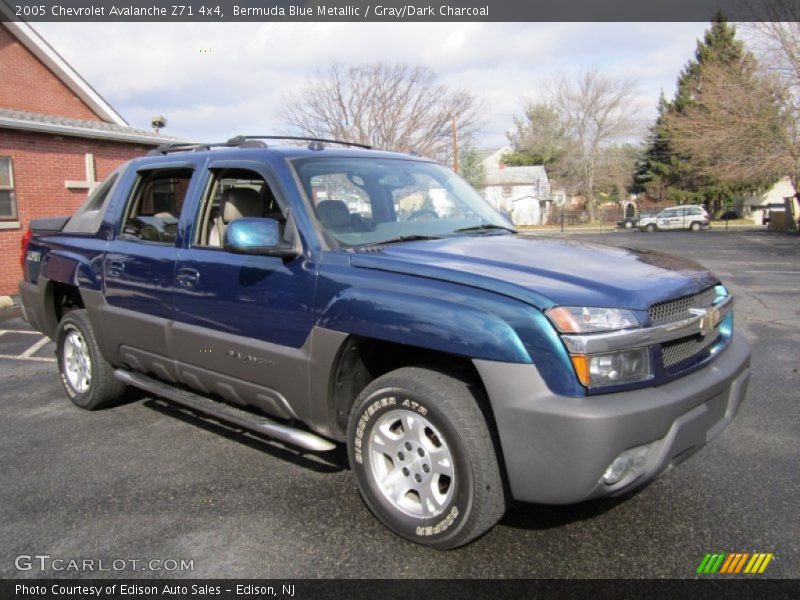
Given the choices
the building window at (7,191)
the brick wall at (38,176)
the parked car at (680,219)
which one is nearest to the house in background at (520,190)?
the parked car at (680,219)

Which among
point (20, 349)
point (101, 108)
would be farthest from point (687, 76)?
point (20, 349)

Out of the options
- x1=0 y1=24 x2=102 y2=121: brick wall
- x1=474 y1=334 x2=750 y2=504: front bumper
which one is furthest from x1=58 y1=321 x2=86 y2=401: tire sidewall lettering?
x1=0 y1=24 x2=102 y2=121: brick wall

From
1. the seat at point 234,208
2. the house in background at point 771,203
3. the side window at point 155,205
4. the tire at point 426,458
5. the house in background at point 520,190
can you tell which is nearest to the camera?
the tire at point 426,458

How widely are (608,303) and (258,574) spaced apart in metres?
1.87

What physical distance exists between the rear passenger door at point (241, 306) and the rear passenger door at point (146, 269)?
19cm

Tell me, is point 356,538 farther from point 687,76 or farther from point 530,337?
point 687,76

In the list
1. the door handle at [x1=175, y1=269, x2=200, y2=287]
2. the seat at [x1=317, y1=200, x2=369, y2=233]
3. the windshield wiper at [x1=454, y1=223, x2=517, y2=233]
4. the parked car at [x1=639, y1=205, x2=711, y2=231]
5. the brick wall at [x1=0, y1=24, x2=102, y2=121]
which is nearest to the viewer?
the seat at [x1=317, y1=200, x2=369, y2=233]

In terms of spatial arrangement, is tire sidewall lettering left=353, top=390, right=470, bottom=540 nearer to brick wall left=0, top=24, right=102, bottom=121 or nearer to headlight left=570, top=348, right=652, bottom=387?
headlight left=570, top=348, right=652, bottom=387

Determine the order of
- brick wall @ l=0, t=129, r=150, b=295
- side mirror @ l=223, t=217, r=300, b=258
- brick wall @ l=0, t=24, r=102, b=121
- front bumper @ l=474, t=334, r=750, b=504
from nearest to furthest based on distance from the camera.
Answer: front bumper @ l=474, t=334, r=750, b=504
side mirror @ l=223, t=217, r=300, b=258
brick wall @ l=0, t=129, r=150, b=295
brick wall @ l=0, t=24, r=102, b=121

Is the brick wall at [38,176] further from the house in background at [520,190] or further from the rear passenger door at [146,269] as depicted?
the house in background at [520,190]

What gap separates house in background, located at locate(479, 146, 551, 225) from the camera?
63503mm

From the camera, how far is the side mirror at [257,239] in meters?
3.21

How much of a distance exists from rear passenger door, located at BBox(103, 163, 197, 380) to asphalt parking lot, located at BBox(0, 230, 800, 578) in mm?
654

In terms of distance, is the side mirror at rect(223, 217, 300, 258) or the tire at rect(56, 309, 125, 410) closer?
the side mirror at rect(223, 217, 300, 258)
